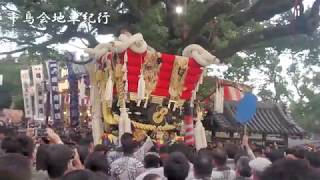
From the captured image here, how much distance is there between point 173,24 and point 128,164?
21.8 feet

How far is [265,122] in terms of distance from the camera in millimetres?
13422

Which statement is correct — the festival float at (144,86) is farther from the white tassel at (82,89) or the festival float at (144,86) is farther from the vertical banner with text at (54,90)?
the vertical banner with text at (54,90)

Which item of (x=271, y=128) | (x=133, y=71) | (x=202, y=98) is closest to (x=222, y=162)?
(x=133, y=71)

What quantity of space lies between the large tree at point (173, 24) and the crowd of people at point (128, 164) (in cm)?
490

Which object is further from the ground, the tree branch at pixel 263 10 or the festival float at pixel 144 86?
the tree branch at pixel 263 10

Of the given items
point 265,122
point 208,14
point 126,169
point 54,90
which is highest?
point 208,14

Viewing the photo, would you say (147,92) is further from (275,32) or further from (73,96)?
(275,32)

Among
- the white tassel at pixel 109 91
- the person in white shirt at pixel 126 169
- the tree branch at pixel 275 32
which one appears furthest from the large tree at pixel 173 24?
the person in white shirt at pixel 126 169

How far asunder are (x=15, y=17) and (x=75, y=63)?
1.69 m

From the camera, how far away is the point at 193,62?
10.0 meters

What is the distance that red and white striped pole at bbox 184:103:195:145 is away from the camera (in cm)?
989

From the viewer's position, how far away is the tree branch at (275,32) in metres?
11.1

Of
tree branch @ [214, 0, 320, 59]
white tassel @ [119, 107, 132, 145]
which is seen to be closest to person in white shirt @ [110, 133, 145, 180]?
white tassel @ [119, 107, 132, 145]

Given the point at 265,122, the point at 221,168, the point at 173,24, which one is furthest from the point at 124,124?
the point at 265,122
